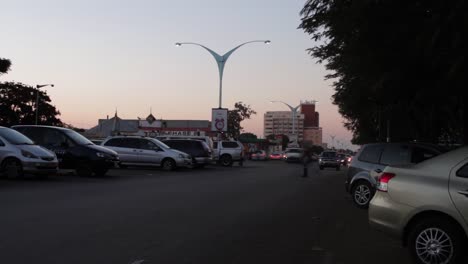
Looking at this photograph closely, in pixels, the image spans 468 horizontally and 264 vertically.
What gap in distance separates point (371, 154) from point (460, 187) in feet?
24.7

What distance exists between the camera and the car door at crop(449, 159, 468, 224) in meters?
6.04

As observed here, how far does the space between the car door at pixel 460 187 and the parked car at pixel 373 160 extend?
631 centimetres

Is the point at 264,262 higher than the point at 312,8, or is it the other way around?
the point at 312,8

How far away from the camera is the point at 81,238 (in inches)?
322

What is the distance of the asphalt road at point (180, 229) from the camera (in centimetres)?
720

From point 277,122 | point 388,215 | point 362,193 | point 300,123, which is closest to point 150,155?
point 362,193

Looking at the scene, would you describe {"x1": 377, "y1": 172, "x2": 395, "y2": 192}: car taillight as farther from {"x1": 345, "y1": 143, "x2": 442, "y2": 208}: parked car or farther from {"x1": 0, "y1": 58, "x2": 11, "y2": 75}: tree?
{"x1": 0, "y1": 58, "x2": 11, "y2": 75}: tree

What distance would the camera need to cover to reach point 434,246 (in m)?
6.28

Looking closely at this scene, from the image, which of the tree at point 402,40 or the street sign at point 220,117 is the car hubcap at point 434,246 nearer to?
the tree at point 402,40

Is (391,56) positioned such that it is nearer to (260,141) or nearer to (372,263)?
(372,263)

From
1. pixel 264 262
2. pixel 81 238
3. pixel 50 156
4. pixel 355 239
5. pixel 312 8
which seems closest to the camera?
pixel 264 262

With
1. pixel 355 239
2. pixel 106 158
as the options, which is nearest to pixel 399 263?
pixel 355 239

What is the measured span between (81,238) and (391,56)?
8.64 metres

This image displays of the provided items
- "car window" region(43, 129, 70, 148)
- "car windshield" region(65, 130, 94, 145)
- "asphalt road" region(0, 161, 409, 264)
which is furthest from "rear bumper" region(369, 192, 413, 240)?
"car window" region(43, 129, 70, 148)
